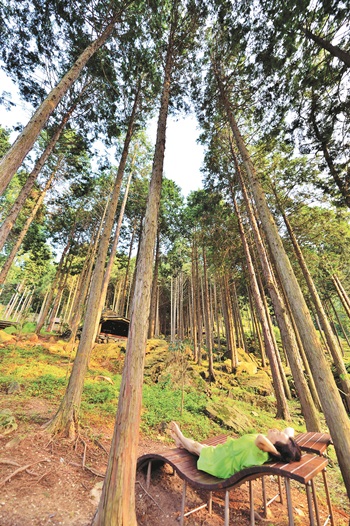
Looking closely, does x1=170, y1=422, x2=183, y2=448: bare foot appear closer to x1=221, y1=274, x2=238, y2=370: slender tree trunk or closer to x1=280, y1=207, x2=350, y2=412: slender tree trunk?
x1=280, y1=207, x2=350, y2=412: slender tree trunk

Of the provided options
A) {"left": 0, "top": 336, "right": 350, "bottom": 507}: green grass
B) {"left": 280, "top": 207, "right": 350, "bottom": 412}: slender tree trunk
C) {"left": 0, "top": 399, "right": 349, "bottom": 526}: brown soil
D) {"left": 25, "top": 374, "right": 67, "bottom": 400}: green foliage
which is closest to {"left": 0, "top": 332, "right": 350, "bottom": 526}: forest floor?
{"left": 0, "top": 399, "right": 349, "bottom": 526}: brown soil

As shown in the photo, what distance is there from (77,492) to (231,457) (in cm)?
207

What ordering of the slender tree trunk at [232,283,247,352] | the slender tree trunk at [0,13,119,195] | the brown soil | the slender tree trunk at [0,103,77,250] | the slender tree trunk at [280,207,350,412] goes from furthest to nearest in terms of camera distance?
the slender tree trunk at [232,283,247,352], the slender tree trunk at [280,207,350,412], the slender tree trunk at [0,103,77,250], the slender tree trunk at [0,13,119,195], the brown soil

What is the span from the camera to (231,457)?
259cm

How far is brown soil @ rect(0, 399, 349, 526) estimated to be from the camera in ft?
7.54

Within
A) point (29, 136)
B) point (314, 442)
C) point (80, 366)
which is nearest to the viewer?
point (314, 442)

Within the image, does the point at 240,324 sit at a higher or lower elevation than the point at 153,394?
higher

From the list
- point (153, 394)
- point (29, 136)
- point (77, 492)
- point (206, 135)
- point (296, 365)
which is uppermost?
point (206, 135)

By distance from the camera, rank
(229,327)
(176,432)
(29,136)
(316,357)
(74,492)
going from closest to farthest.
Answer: (74,492) → (176,432) → (316,357) → (29,136) → (229,327)

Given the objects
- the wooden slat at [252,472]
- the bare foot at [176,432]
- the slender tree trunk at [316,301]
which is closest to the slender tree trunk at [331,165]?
the slender tree trunk at [316,301]

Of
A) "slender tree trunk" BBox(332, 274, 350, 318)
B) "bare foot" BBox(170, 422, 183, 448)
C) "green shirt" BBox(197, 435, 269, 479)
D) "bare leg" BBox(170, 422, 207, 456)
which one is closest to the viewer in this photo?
"green shirt" BBox(197, 435, 269, 479)

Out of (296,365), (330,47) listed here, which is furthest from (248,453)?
(330,47)

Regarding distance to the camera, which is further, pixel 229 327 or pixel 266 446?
pixel 229 327

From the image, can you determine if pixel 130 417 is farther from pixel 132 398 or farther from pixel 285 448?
pixel 285 448
